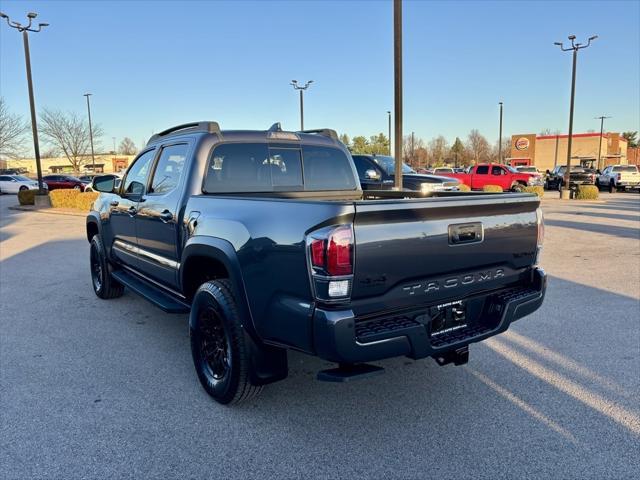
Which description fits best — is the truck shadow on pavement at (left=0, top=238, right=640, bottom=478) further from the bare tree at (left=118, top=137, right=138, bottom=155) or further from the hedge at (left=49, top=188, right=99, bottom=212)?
the bare tree at (left=118, top=137, right=138, bottom=155)

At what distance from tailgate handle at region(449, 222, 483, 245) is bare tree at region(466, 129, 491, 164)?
99.3 metres

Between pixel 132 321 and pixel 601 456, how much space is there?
15.0ft

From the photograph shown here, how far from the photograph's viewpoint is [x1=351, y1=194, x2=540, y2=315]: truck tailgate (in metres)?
2.58

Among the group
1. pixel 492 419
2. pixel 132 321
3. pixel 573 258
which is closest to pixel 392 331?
pixel 492 419

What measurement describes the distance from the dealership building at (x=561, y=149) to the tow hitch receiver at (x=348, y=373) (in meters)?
73.7

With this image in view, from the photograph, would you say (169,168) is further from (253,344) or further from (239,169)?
(253,344)

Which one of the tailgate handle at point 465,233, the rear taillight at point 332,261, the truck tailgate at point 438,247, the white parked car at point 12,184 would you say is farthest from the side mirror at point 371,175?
the white parked car at point 12,184

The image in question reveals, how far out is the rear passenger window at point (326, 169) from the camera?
14.9 feet

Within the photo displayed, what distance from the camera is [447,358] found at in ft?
10.7

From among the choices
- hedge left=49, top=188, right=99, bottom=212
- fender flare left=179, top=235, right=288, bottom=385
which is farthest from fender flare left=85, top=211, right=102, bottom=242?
hedge left=49, top=188, right=99, bottom=212

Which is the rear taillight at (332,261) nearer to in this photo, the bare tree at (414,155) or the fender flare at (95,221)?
the fender flare at (95,221)

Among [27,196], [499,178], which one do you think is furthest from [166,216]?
[499,178]

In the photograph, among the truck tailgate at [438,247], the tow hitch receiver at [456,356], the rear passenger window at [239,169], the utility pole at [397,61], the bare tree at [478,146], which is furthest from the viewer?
the bare tree at [478,146]

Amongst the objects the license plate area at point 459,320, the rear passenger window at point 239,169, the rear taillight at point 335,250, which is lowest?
the license plate area at point 459,320
